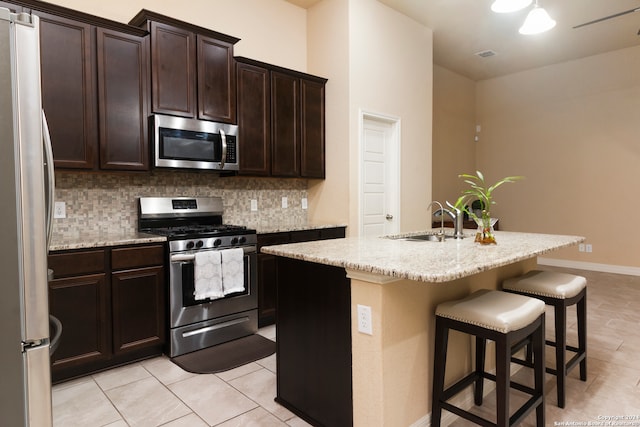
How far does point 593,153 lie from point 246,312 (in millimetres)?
5796

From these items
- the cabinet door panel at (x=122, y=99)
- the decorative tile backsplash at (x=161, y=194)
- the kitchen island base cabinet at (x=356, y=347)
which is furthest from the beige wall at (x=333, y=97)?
the kitchen island base cabinet at (x=356, y=347)

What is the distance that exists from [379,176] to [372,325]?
3.13 meters

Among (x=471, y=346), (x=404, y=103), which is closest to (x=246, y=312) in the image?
(x=471, y=346)

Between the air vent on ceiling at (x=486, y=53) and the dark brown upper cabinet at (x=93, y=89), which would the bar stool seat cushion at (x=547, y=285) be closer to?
the dark brown upper cabinet at (x=93, y=89)

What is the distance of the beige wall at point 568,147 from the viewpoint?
230 inches

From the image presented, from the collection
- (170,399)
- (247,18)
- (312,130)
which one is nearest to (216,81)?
(247,18)

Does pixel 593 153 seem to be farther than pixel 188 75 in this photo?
Yes

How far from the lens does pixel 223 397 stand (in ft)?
7.84

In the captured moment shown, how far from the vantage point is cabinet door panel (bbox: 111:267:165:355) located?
2723 millimetres

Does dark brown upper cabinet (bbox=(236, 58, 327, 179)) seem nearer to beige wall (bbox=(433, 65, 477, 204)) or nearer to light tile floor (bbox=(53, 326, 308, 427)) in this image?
light tile floor (bbox=(53, 326, 308, 427))

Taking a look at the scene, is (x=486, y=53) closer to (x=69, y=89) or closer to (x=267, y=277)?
(x=267, y=277)

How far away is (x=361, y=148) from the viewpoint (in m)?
4.34

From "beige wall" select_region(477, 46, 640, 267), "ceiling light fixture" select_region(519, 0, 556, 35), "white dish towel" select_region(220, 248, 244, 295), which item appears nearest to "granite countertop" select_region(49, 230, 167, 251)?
"white dish towel" select_region(220, 248, 244, 295)

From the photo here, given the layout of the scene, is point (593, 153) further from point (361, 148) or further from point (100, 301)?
point (100, 301)
